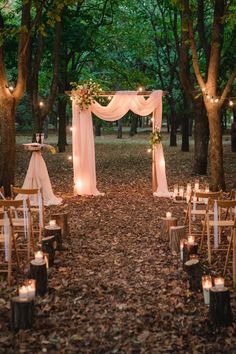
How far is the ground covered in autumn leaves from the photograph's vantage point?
4918 mm

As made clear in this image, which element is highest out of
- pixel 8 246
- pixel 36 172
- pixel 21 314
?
pixel 36 172

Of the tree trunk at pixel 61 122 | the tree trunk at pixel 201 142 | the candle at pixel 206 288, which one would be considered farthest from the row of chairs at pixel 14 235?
the tree trunk at pixel 61 122

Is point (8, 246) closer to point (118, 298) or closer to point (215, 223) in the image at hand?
point (118, 298)

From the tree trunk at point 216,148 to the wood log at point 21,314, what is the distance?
879 centimetres

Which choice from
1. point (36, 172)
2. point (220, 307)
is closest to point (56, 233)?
point (220, 307)

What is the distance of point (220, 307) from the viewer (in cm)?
520

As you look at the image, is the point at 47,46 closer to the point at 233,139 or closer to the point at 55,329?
the point at 233,139

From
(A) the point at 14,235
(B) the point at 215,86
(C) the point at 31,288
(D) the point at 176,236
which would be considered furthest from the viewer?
(B) the point at 215,86

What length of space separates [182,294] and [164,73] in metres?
27.3

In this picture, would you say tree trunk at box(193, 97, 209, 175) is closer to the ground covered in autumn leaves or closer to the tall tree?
the tall tree

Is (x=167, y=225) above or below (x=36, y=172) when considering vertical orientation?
below

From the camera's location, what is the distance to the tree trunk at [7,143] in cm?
1247

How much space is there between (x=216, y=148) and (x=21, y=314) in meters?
9.02

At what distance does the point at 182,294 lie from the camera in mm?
6230
